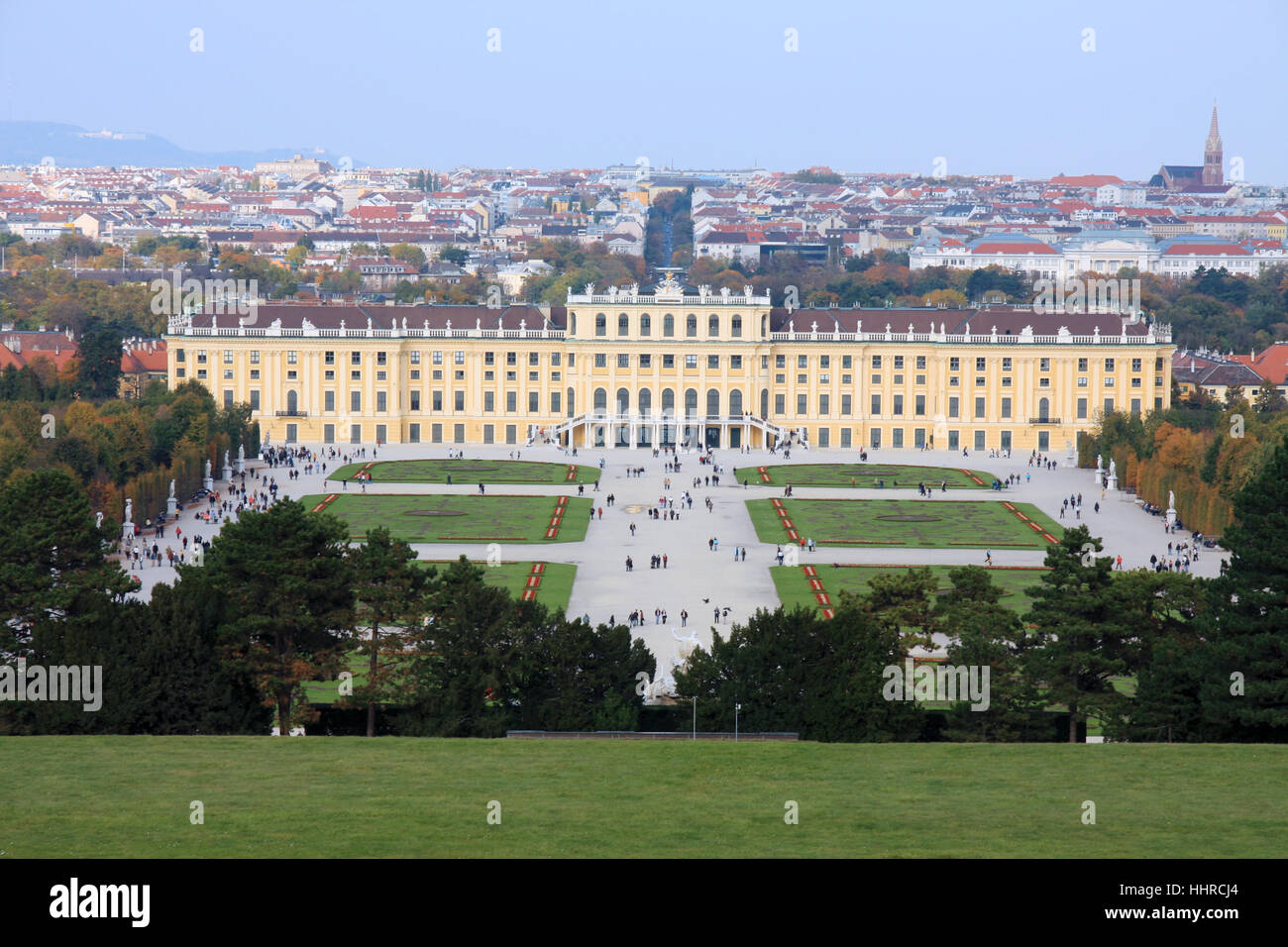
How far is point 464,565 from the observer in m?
36.4

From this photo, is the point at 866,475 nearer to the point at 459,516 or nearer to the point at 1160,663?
the point at 459,516

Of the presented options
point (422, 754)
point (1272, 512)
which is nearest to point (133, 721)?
point (422, 754)

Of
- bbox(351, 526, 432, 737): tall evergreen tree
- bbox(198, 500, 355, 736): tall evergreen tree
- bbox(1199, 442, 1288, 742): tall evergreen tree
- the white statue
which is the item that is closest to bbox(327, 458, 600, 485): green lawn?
the white statue

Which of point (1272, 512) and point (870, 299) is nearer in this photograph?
point (1272, 512)

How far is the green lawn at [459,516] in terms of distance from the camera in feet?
192

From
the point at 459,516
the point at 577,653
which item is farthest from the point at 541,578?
the point at 577,653

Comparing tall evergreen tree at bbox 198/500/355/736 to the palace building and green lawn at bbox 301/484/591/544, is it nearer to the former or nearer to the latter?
green lawn at bbox 301/484/591/544

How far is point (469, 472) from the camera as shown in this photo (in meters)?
76.5

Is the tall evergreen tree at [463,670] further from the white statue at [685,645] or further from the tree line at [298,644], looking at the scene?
Answer: the white statue at [685,645]

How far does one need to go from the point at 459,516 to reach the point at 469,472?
13249mm

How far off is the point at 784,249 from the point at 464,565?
15869 centimetres
